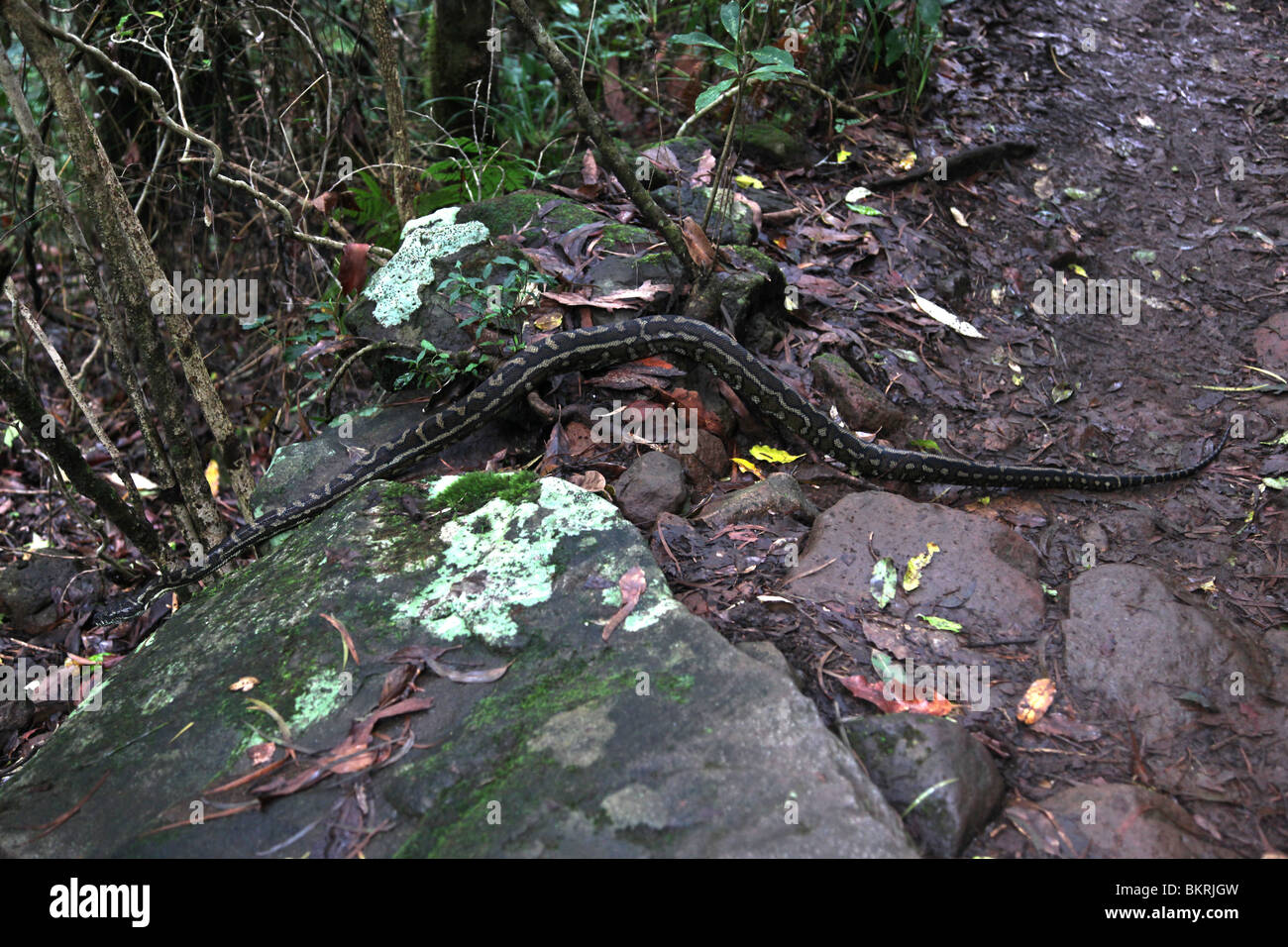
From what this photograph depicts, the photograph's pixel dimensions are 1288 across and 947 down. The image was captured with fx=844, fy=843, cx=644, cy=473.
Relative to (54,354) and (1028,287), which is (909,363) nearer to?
(1028,287)

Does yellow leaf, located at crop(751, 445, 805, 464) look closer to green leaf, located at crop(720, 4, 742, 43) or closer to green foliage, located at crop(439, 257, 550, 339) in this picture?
green foliage, located at crop(439, 257, 550, 339)

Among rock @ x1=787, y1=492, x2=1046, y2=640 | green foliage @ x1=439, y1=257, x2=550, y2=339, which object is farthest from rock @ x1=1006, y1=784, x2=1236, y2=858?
green foliage @ x1=439, y1=257, x2=550, y2=339

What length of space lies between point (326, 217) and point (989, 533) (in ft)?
19.2

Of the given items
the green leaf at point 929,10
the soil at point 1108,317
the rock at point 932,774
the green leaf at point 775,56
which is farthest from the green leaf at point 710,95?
the rock at point 932,774

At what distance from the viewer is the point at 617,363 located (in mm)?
6145

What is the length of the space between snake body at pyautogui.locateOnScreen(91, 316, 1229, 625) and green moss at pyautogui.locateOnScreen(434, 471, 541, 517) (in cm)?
102

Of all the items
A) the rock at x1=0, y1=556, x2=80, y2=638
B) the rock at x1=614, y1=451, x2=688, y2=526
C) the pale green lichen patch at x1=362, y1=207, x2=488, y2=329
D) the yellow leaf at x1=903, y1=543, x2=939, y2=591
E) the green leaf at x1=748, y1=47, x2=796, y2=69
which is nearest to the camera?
the yellow leaf at x1=903, y1=543, x2=939, y2=591

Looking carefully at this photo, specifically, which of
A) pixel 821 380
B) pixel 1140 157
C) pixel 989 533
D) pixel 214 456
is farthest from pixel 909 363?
pixel 214 456

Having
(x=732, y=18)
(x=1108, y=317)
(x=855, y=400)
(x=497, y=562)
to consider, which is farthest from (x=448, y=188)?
(x=1108, y=317)

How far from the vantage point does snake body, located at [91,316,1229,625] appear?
18.7 feet

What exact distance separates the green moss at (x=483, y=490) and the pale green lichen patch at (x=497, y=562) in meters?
0.04

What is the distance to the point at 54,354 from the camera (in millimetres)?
5730

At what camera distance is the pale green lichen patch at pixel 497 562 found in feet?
12.8

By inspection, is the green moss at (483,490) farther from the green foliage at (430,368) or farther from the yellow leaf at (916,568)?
the yellow leaf at (916,568)
